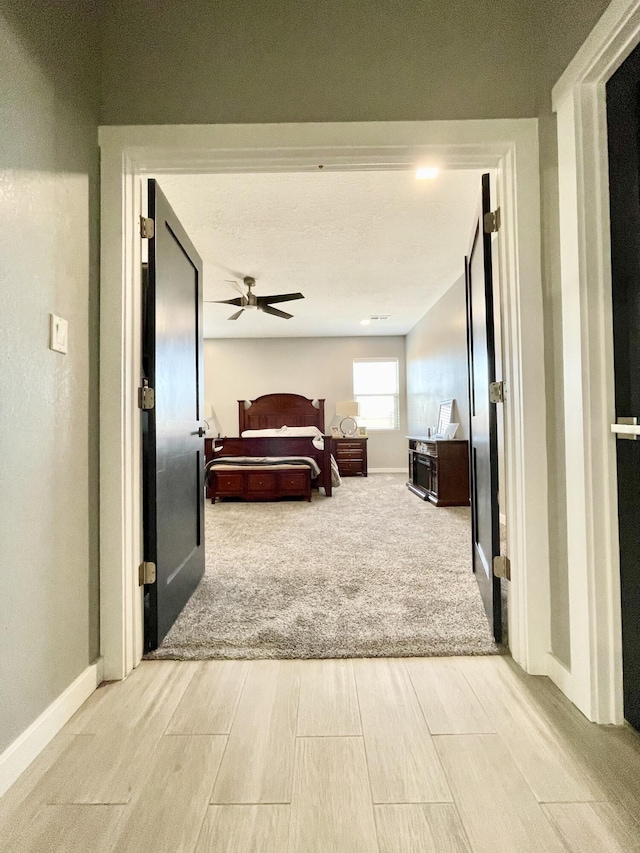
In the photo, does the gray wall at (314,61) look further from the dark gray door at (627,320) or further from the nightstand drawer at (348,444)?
the nightstand drawer at (348,444)

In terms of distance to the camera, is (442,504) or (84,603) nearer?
(84,603)

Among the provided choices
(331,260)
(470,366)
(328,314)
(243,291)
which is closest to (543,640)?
(470,366)

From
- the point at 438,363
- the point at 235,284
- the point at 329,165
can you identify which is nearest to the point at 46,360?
the point at 329,165

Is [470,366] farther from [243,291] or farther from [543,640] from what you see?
[243,291]

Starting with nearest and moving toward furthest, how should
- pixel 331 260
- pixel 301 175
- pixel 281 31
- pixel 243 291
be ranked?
pixel 281 31
pixel 301 175
pixel 331 260
pixel 243 291

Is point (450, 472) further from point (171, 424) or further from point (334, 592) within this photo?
point (171, 424)

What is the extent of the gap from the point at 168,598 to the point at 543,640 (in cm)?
142

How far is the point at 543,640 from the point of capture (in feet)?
4.82

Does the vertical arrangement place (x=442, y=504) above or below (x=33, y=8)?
below

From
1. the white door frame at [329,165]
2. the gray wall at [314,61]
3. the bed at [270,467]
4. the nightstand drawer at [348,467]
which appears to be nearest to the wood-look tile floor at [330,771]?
the white door frame at [329,165]

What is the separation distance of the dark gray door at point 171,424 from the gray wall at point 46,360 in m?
0.21

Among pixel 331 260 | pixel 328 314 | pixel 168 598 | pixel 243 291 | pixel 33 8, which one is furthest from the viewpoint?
pixel 328 314

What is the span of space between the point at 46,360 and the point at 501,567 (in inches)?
66.1

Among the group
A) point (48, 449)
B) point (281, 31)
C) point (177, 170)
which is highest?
point (281, 31)
